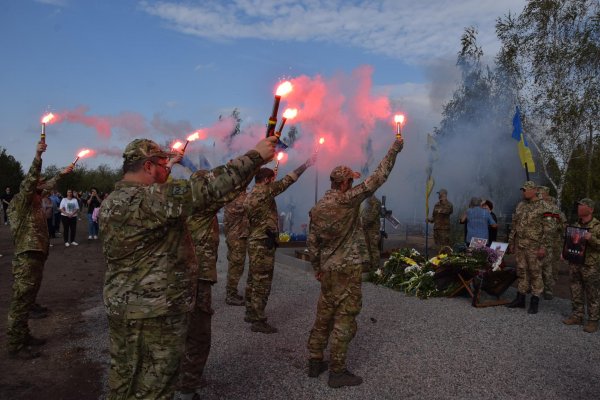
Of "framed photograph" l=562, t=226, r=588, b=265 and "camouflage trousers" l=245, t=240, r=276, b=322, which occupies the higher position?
"framed photograph" l=562, t=226, r=588, b=265

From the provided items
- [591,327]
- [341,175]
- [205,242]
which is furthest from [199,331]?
[591,327]

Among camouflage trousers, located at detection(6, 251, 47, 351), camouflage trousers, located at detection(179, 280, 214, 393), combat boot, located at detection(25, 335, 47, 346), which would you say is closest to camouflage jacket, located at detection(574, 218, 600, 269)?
camouflage trousers, located at detection(179, 280, 214, 393)

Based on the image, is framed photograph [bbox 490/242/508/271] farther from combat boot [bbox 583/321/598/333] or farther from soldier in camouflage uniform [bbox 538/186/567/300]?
combat boot [bbox 583/321/598/333]

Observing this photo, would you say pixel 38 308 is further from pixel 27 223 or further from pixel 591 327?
pixel 591 327

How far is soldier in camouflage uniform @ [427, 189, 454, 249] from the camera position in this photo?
13.7m

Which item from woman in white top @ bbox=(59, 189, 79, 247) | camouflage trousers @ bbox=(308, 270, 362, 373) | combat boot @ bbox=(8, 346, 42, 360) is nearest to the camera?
camouflage trousers @ bbox=(308, 270, 362, 373)

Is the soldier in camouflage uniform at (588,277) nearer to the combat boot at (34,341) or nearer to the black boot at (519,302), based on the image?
the black boot at (519,302)

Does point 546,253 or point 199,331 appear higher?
point 546,253

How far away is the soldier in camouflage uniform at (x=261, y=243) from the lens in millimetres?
7109

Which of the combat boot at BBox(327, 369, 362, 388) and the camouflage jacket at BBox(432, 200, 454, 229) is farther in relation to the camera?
the camouflage jacket at BBox(432, 200, 454, 229)

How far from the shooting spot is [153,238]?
300 centimetres

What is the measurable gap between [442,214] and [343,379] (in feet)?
31.3

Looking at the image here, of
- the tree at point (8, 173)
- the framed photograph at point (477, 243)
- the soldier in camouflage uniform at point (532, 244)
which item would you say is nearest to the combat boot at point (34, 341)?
the soldier in camouflage uniform at point (532, 244)

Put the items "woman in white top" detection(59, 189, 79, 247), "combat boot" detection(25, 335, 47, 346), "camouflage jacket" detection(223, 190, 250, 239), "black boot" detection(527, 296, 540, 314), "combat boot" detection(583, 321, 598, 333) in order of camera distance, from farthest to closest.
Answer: "woman in white top" detection(59, 189, 79, 247), "camouflage jacket" detection(223, 190, 250, 239), "black boot" detection(527, 296, 540, 314), "combat boot" detection(583, 321, 598, 333), "combat boot" detection(25, 335, 47, 346)
